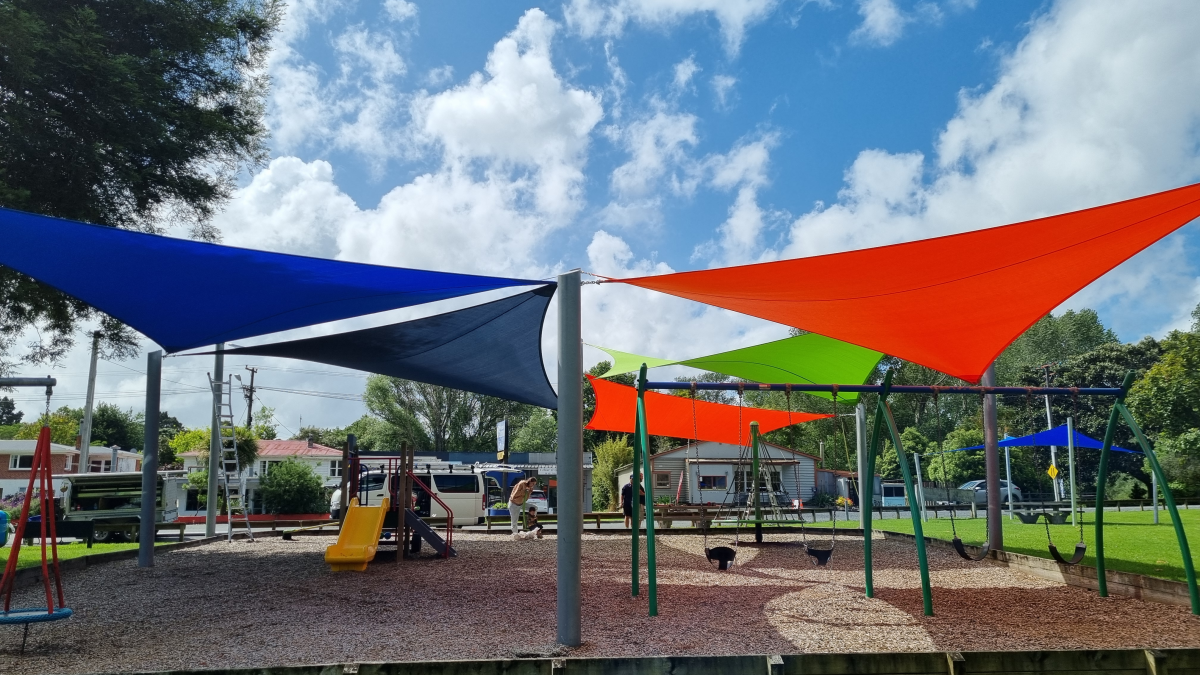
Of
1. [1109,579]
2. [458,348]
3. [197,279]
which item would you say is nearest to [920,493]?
[1109,579]

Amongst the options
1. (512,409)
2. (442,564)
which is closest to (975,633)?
(442,564)

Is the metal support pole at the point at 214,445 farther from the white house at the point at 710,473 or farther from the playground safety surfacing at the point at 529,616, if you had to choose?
the white house at the point at 710,473

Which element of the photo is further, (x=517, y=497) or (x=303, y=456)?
(x=303, y=456)

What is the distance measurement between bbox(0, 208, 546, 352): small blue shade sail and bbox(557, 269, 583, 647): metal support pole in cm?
60

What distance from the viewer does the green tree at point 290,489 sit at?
22562mm

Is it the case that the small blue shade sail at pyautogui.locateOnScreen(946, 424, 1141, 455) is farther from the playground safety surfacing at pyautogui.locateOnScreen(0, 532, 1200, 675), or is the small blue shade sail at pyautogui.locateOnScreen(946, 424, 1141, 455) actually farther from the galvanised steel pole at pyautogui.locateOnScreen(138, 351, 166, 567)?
the galvanised steel pole at pyautogui.locateOnScreen(138, 351, 166, 567)

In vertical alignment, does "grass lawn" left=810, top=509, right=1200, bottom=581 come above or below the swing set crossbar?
below

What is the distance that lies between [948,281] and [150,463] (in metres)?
9.54

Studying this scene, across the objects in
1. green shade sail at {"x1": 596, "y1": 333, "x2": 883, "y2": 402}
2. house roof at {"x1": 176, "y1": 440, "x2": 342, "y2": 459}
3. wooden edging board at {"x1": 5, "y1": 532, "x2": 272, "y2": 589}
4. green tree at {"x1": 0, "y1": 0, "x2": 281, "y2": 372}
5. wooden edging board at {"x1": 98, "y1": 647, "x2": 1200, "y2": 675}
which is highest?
green tree at {"x1": 0, "y1": 0, "x2": 281, "y2": 372}

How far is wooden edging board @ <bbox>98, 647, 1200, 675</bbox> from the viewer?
3.34 metres

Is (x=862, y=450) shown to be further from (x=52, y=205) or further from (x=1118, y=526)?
(x=52, y=205)

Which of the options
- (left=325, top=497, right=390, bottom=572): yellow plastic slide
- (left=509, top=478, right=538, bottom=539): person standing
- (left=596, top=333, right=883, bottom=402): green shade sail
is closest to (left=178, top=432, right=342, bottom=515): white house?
(left=509, top=478, right=538, bottom=539): person standing

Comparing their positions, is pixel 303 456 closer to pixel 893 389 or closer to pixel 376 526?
pixel 376 526

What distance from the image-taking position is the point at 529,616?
248 inches
